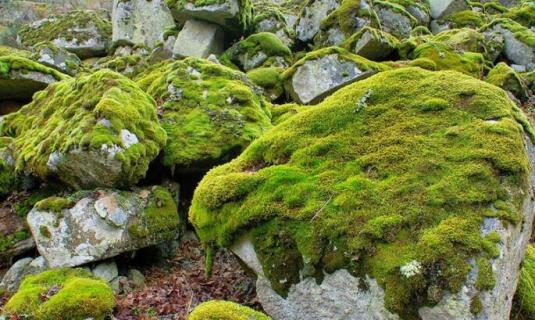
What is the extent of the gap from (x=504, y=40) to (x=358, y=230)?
16.7 meters

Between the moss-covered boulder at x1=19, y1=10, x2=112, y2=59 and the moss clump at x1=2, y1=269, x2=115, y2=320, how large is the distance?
20396mm

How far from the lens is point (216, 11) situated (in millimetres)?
16359

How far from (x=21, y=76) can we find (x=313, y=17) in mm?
11791

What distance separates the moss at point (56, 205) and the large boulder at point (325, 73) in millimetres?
7288

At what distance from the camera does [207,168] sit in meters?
10.1

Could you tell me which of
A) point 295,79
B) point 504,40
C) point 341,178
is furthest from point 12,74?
point 504,40

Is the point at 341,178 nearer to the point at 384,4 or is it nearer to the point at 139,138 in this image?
the point at 139,138

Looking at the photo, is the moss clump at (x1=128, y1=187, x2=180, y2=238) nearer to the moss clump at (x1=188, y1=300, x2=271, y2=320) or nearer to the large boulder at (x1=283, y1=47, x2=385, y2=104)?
the moss clump at (x1=188, y1=300, x2=271, y2=320)

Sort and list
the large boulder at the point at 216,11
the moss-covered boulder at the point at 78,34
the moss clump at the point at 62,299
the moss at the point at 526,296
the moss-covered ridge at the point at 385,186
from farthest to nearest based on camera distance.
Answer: the moss-covered boulder at the point at 78,34
the large boulder at the point at 216,11
the moss clump at the point at 62,299
the moss at the point at 526,296
the moss-covered ridge at the point at 385,186

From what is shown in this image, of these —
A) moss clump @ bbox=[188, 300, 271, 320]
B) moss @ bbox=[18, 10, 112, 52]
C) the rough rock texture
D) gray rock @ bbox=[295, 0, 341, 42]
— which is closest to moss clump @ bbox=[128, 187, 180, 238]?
moss clump @ bbox=[188, 300, 271, 320]

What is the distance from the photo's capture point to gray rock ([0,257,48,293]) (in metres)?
8.41

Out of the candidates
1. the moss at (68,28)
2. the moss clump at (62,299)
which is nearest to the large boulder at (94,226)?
the moss clump at (62,299)

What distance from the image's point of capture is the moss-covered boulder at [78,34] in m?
25.2

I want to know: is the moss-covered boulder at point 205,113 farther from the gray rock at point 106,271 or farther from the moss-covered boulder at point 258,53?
the moss-covered boulder at point 258,53
